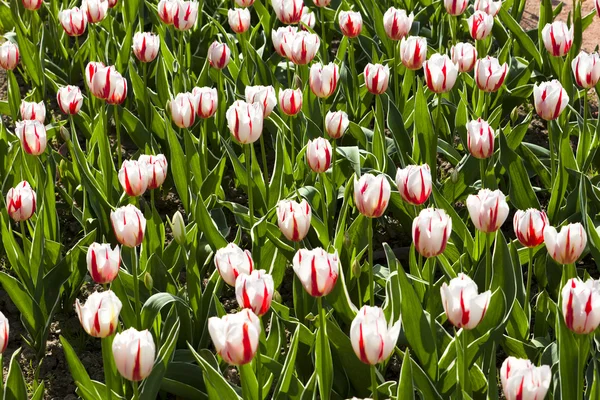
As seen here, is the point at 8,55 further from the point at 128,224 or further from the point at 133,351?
the point at 133,351

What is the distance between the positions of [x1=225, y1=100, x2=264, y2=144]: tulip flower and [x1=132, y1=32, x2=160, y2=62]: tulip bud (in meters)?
0.84

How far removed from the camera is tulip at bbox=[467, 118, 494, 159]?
8.74ft

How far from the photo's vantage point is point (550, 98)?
2.74 m

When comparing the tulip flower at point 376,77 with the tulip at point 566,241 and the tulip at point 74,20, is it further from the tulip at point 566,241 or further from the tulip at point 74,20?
the tulip at point 74,20

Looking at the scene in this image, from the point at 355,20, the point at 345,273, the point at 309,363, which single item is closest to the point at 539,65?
the point at 355,20

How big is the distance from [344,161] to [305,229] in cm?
98

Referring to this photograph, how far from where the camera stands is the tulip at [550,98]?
273 centimetres

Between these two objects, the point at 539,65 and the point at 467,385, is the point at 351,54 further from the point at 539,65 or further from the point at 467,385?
the point at 467,385

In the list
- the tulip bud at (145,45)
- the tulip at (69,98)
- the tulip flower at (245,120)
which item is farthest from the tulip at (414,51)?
the tulip at (69,98)

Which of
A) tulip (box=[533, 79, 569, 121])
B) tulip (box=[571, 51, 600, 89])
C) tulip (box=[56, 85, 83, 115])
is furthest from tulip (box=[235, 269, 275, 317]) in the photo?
tulip (box=[571, 51, 600, 89])

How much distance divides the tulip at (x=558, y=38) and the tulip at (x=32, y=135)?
1710 mm

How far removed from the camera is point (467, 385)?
6.91 ft

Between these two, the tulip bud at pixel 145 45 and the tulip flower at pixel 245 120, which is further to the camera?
the tulip bud at pixel 145 45

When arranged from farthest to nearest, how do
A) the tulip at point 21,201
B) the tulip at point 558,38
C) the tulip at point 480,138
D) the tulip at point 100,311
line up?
Answer: 1. the tulip at point 558,38
2. the tulip at point 480,138
3. the tulip at point 21,201
4. the tulip at point 100,311
